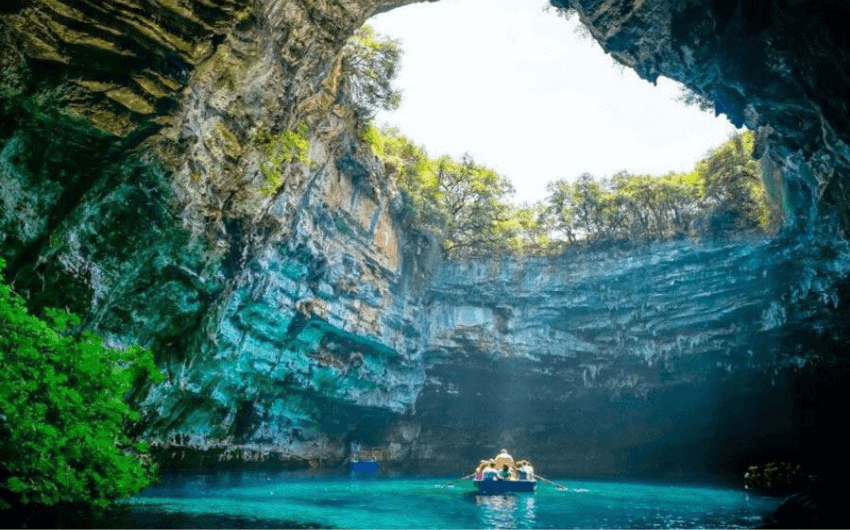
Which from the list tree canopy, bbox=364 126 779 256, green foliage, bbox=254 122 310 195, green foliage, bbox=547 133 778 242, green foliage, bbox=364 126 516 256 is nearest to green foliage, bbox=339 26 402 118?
tree canopy, bbox=364 126 779 256

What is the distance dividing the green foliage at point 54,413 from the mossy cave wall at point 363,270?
4650 millimetres

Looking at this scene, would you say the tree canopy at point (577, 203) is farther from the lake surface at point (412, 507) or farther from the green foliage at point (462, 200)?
the lake surface at point (412, 507)

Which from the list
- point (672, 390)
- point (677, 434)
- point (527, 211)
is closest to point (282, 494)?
point (527, 211)

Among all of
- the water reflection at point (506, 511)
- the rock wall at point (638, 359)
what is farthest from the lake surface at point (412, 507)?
the rock wall at point (638, 359)

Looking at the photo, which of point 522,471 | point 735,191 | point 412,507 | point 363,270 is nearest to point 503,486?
point 522,471

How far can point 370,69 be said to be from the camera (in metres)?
23.5

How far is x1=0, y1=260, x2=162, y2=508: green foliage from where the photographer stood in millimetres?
7477

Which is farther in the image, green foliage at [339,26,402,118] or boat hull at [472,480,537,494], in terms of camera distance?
green foliage at [339,26,402,118]

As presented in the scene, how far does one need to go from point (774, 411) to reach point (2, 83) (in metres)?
35.4

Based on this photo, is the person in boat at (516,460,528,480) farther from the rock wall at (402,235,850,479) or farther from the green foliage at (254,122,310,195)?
the green foliage at (254,122,310,195)

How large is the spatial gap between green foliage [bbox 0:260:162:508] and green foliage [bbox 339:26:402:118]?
16.8 metres

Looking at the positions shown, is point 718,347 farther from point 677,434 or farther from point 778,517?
point 778,517

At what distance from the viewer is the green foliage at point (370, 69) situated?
75.9 feet

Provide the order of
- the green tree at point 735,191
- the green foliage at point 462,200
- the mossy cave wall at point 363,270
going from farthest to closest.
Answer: the green foliage at point 462,200 < the green tree at point 735,191 < the mossy cave wall at point 363,270
